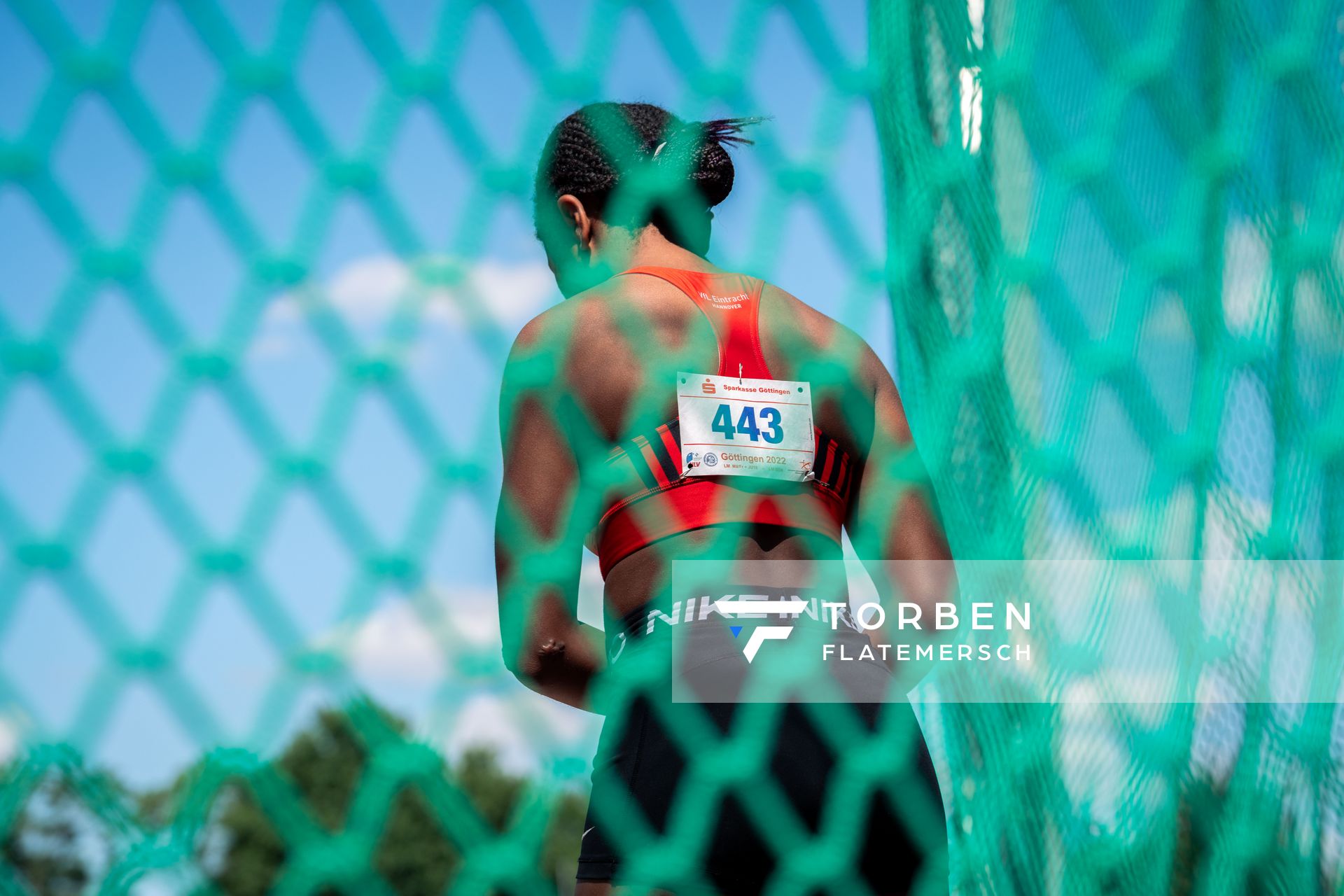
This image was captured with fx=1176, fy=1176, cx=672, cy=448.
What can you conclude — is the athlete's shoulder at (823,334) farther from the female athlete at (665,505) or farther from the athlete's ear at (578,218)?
the athlete's ear at (578,218)

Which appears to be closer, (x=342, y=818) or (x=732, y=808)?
(x=732, y=808)

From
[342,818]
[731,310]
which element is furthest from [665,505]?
[342,818]

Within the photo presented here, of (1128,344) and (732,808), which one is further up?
(1128,344)

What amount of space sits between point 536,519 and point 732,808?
1.37ft

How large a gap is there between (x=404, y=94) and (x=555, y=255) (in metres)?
0.53

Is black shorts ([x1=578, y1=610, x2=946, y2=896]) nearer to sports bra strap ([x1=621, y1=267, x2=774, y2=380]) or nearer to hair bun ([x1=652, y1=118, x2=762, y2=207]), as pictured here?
sports bra strap ([x1=621, y1=267, x2=774, y2=380])

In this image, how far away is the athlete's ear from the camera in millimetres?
1751

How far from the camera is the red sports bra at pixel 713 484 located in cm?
146

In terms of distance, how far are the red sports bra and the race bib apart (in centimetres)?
1

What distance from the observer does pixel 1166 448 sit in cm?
179

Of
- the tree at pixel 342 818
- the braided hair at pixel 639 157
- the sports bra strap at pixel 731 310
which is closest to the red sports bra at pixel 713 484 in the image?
the sports bra strap at pixel 731 310

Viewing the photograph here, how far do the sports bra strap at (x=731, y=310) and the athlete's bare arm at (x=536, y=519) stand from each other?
0.68 feet

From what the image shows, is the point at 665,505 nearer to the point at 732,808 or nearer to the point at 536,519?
the point at 536,519

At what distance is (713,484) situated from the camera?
148cm
